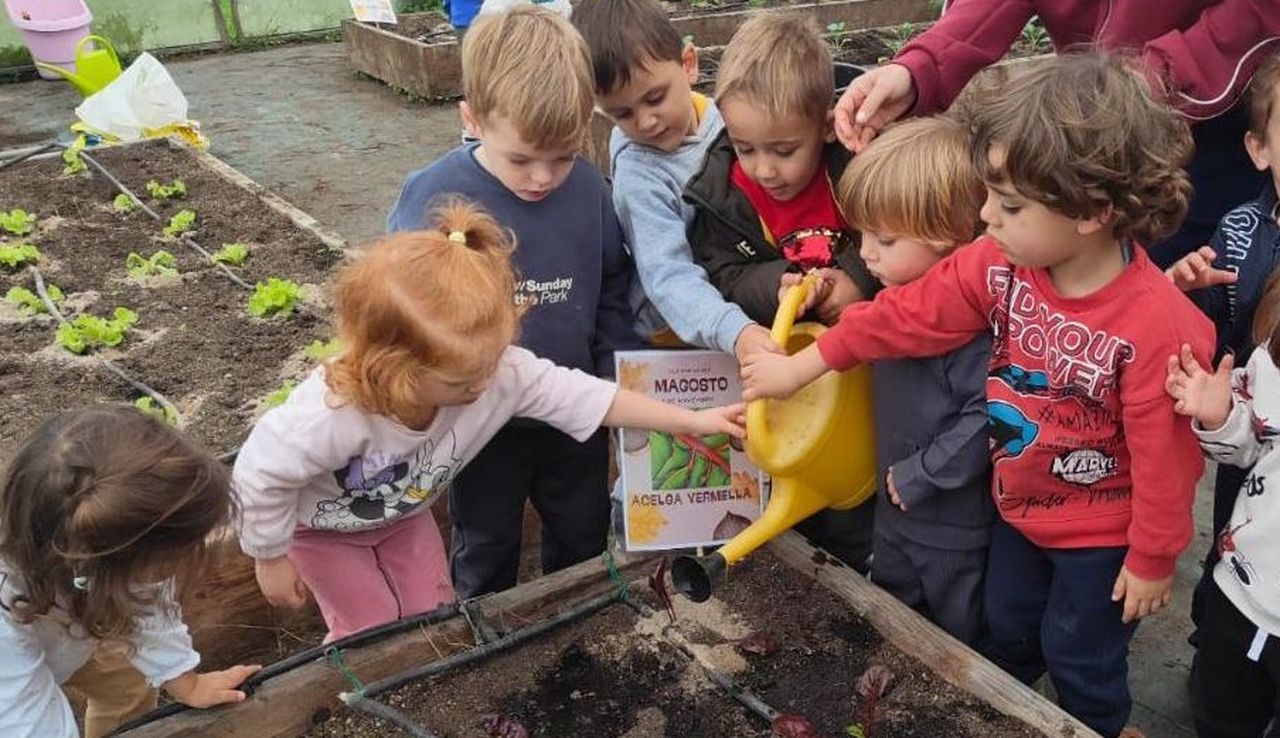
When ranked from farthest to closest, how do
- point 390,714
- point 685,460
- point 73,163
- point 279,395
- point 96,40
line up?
point 96,40 → point 73,163 → point 279,395 → point 685,460 → point 390,714

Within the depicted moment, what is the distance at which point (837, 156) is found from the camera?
2.14m

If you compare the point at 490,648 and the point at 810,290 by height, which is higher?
the point at 810,290

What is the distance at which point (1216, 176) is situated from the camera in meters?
2.17

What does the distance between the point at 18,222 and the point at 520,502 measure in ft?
10.2

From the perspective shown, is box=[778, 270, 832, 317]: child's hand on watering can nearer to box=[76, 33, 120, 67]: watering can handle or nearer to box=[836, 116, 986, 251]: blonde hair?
box=[836, 116, 986, 251]: blonde hair

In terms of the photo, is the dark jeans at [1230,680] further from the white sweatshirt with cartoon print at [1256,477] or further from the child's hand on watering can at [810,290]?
the child's hand on watering can at [810,290]

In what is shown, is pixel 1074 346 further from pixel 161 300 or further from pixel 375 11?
pixel 375 11

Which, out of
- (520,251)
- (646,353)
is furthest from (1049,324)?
(520,251)

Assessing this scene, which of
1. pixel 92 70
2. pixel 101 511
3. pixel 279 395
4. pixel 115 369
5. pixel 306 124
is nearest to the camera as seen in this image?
pixel 101 511

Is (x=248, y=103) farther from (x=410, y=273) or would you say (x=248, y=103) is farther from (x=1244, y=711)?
(x=1244, y=711)

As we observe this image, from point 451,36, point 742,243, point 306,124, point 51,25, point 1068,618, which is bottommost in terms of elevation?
point 306,124

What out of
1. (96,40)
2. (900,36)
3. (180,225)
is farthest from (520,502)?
(96,40)

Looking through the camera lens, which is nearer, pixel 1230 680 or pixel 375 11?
pixel 1230 680

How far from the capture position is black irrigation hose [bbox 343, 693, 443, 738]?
1969 millimetres
